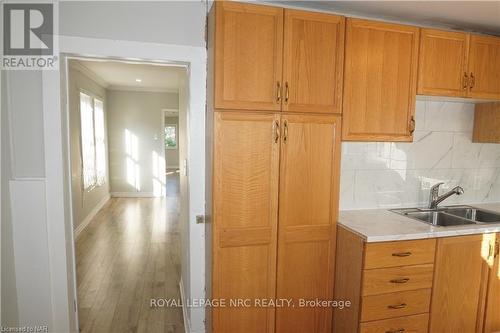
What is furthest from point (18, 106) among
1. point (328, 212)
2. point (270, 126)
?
point (328, 212)

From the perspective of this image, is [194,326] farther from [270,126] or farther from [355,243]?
[270,126]

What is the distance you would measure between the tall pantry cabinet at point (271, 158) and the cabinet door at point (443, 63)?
26.7 inches

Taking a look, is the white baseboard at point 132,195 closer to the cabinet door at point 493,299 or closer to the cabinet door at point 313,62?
the cabinet door at point 313,62

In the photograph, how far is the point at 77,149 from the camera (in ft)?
14.5

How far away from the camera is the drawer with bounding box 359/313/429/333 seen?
1.84 meters

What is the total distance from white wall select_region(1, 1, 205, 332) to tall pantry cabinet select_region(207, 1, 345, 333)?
34cm

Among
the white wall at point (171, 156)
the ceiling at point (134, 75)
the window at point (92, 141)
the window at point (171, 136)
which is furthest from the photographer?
the window at point (171, 136)

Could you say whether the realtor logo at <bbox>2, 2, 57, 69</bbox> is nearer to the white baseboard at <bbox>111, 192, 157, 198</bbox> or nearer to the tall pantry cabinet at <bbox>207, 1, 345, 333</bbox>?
the tall pantry cabinet at <bbox>207, 1, 345, 333</bbox>

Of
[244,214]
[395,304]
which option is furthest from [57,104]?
[395,304]

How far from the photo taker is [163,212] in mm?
5816

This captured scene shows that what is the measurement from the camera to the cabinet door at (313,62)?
179cm

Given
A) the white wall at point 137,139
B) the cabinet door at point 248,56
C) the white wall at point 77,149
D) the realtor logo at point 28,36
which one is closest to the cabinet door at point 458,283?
the cabinet door at point 248,56

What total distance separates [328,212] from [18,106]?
2039mm

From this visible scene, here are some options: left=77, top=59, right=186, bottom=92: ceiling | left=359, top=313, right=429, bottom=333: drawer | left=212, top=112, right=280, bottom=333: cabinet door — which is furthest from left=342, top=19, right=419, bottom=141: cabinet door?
left=77, top=59, right=186, bottom=92: ceiling
